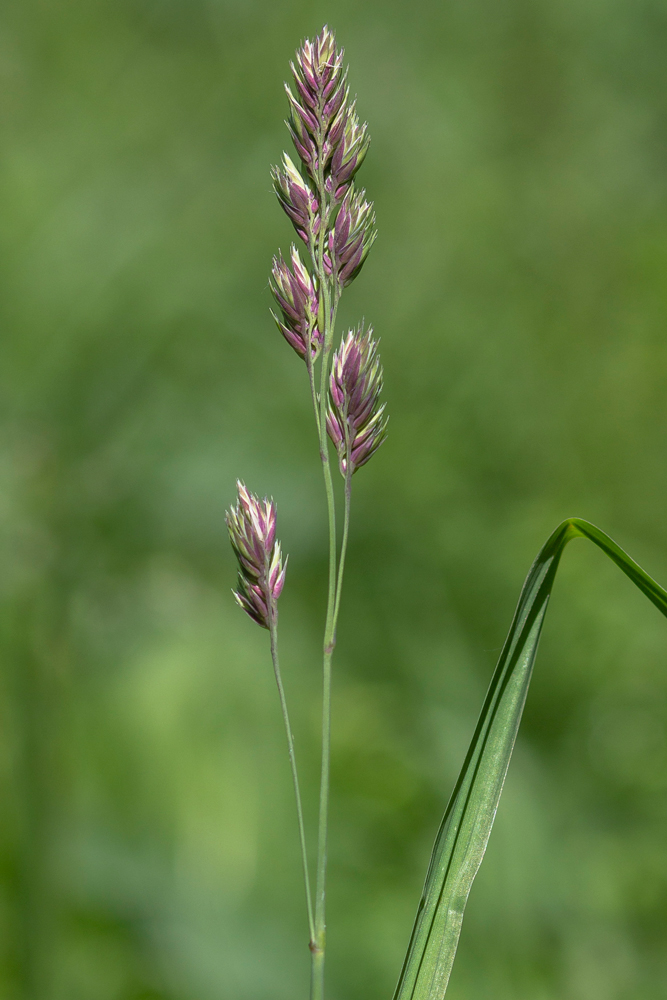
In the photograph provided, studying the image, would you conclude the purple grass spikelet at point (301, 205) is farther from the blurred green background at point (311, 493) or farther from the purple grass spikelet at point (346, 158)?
the blurred green background at point (311, 493)

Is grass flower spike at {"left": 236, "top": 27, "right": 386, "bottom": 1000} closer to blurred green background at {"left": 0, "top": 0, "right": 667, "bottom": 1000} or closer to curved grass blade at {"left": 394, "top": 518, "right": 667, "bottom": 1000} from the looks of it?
curved grass blade at {"left": 394, "top": 518, "right": 667, "bottom": 1000}

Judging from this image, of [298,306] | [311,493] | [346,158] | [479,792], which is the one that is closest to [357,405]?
[298,306]

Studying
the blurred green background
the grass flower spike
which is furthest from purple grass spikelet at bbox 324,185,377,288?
the blurred green background

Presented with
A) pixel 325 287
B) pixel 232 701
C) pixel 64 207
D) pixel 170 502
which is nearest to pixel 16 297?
pixel 64 207

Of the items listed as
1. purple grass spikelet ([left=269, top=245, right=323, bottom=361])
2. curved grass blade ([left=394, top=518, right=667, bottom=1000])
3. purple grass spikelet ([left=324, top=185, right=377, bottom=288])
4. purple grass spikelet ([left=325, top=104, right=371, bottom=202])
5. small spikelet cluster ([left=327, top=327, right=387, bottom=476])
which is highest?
purple grass spikelet ([left=325, top=104, right=371, bottom=202])

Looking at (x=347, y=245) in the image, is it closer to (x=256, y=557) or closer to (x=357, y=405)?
(x=357, y=405)
